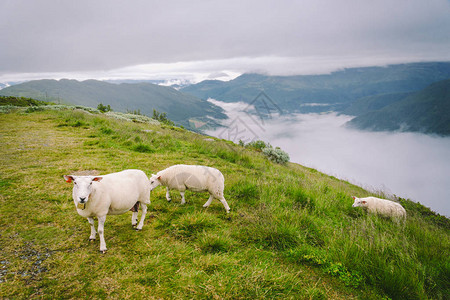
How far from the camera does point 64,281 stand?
Answer: 347 centimetres

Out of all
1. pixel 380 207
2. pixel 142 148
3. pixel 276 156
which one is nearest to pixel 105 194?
pixel 142 148

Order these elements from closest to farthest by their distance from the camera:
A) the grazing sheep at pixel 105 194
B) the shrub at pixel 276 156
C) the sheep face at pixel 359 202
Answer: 1. the grazing sheep at pixel 105 194
2. the sheep face at pixel 359 202
3. the shrub at pixel 276 156

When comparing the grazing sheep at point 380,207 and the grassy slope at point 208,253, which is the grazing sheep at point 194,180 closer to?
the grassy slope at point 208,253

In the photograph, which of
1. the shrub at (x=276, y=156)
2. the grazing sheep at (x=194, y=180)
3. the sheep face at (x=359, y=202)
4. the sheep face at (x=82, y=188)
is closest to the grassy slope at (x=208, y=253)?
the grazing sheep at (x=194, y=180)

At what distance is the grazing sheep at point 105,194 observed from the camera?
4.00 meters

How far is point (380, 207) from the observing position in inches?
364

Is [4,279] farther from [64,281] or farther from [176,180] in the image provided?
[176,180]

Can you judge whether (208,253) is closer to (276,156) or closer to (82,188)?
(82,188)

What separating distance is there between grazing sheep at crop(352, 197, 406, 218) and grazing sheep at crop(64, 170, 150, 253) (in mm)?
8030

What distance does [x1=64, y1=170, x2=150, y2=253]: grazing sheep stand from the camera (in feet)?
13.1

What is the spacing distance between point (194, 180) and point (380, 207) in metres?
8.41

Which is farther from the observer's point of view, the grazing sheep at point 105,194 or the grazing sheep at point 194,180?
the grazing sheep at point 194,180

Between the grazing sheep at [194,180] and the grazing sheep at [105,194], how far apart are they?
128 cm

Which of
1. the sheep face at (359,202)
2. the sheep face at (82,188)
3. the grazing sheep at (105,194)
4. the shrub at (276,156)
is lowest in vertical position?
the shrub at (276,156)
